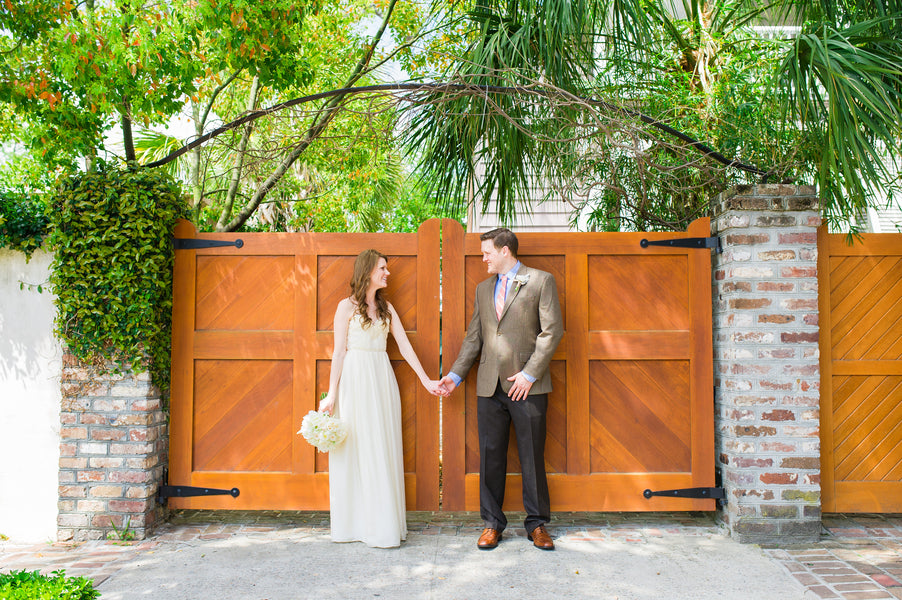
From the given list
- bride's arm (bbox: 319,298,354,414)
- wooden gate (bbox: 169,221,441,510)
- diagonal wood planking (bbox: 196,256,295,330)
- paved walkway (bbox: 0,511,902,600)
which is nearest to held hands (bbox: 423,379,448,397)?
wooden gate (bbox: 169,221,441,510)

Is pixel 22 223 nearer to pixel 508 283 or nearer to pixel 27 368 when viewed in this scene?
pixel 27 368

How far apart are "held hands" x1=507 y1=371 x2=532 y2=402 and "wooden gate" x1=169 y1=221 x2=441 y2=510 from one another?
57 centimetres

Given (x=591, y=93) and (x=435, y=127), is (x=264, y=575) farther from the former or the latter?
(x=591, y=93)

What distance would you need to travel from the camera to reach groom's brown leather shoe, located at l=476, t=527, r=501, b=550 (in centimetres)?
339

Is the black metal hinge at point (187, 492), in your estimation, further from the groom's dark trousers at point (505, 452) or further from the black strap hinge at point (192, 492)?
the groom's dark trousers at point (505, 452)

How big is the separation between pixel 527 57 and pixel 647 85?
1159 millimetres

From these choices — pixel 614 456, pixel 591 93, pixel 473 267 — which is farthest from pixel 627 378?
pixel 591 93

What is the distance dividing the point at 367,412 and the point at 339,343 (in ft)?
1.46

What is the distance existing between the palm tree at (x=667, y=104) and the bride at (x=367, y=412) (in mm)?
1361

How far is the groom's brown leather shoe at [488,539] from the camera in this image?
3395 mm

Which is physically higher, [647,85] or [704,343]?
[647,85]

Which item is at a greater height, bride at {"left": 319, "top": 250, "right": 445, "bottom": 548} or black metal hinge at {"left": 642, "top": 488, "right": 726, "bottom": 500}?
bride at {"left": 319, "top": 250, "right": 445, "bottom": 548}

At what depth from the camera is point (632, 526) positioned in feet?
12.5

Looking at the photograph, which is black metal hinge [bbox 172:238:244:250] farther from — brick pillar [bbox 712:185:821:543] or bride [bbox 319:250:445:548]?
brick pillar [bbox 712:185:821:543]
